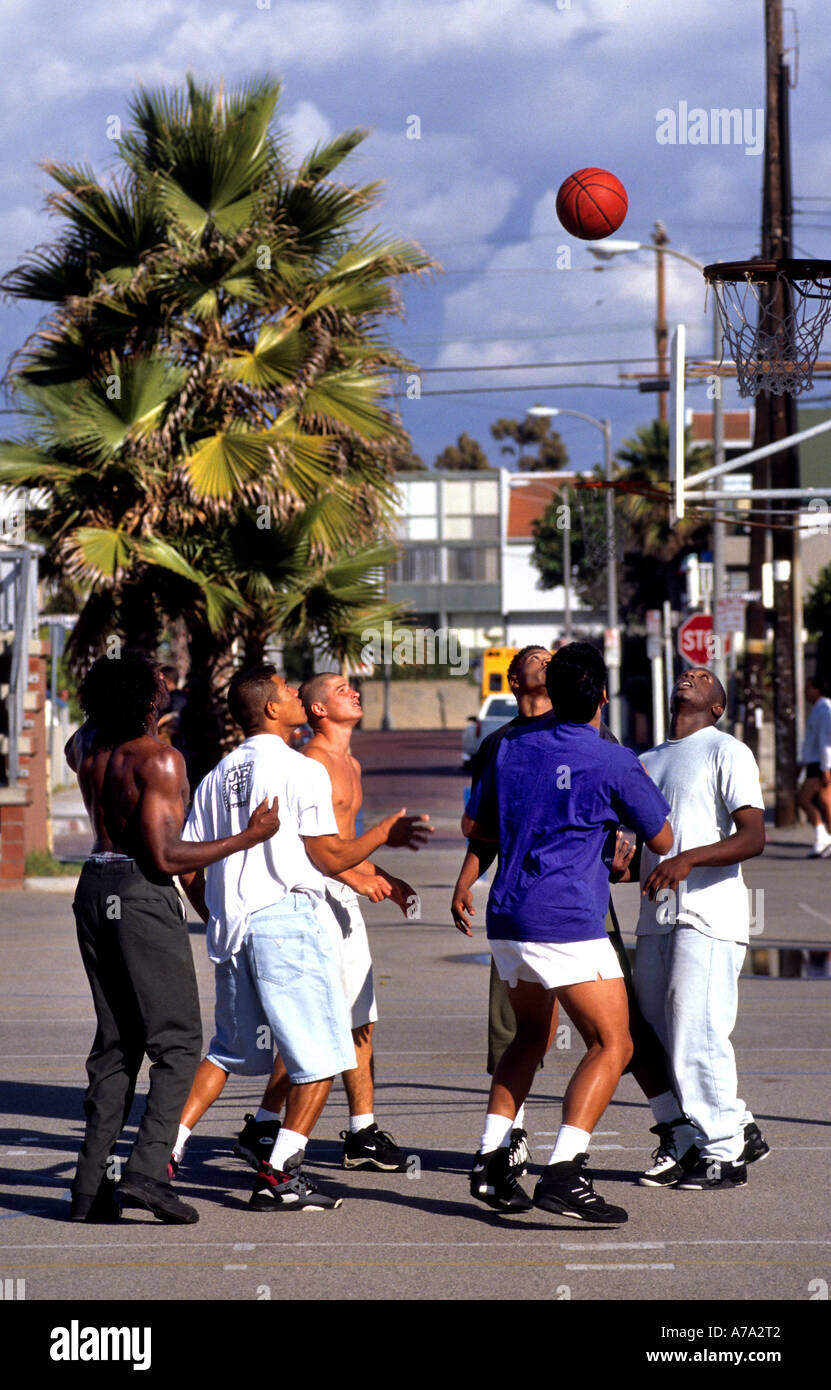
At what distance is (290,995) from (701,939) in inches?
60.6

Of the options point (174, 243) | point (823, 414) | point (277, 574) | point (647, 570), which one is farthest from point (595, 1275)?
point (823, 414)

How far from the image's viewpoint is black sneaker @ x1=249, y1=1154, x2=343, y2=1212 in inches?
251

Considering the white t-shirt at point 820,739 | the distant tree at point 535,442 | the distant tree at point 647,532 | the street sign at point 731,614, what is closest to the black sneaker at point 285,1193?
the white t-shirt at point 820,739

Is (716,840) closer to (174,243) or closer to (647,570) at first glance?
(174,243)

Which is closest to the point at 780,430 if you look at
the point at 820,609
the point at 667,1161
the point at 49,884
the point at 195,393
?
the point at 195,393

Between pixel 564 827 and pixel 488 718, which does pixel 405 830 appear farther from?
pixel 488 718

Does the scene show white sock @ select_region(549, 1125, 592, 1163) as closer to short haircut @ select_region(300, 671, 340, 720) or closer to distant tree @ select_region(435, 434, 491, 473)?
short haircut @ select_region(300, 671, 340, 720)

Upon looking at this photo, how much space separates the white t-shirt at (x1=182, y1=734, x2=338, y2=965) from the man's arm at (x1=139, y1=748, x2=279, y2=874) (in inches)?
5.6

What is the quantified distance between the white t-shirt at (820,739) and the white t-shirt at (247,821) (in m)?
13.5

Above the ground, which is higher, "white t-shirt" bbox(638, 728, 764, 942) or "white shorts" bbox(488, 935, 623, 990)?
"white t-shirt" bbox(638, 728, 764, 942)

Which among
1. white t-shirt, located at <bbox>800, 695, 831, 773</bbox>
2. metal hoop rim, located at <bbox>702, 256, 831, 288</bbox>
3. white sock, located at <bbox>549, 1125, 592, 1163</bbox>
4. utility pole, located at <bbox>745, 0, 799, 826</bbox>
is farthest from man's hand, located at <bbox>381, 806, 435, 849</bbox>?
utility pole, located at <bbox>745, 0, 799, 826</bbox>

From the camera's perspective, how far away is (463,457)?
104625 millimetres

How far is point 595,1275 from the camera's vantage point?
558 cm

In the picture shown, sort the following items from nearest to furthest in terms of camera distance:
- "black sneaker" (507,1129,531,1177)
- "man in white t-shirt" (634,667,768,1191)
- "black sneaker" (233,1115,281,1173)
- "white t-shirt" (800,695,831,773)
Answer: "black sneaker" (507,1129,531,1177) < "man in white t-shirt" (634,667,768,1191) < "black sneaker" (233,1115,281,1173) < "white t-shirt" (800,695,831,773)
